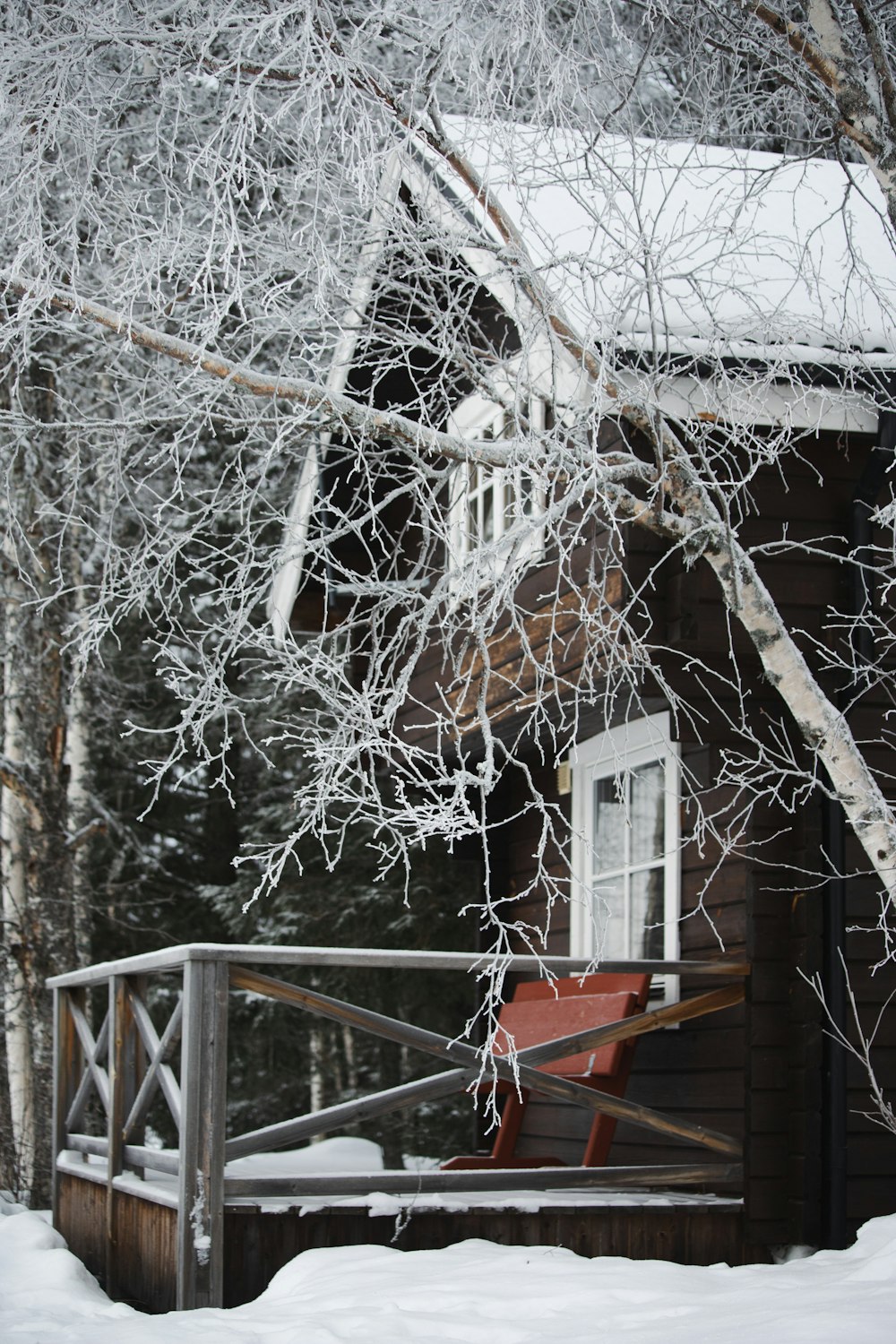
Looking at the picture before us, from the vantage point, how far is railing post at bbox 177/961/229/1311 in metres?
5.40

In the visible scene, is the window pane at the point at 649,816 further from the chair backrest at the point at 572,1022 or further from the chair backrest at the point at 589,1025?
the chair backrest at the point at 572,1022

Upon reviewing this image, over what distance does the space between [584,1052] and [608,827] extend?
2.26 meters

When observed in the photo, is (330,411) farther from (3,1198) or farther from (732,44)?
(3,1198)

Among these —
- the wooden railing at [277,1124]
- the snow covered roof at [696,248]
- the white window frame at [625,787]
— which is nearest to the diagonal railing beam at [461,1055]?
the wooden railing at [277,1124]

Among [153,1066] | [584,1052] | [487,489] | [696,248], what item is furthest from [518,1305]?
[487,489]

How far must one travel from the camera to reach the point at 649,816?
26.2 ft

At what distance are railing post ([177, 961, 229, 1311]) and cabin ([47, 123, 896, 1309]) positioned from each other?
11mm

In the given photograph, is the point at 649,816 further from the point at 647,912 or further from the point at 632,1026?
the point at 632,1026

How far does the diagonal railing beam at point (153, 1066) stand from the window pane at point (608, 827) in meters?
A: 2.68

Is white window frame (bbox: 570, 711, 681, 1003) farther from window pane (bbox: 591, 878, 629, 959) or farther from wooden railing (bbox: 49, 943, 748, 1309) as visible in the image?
wooden railing (bbox: 49, 943, 748, 1309)

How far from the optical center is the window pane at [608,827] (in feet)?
27.4

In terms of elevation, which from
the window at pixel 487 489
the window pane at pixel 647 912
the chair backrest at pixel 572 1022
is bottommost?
the chair backrest at pixel 572 1022

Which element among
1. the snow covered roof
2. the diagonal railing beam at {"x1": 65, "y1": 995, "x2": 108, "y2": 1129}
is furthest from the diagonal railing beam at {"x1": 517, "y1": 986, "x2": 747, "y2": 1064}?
the snow covered roof

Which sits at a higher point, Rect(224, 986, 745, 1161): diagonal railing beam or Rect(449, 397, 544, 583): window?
Rect(449, 397, 544, 583): window
